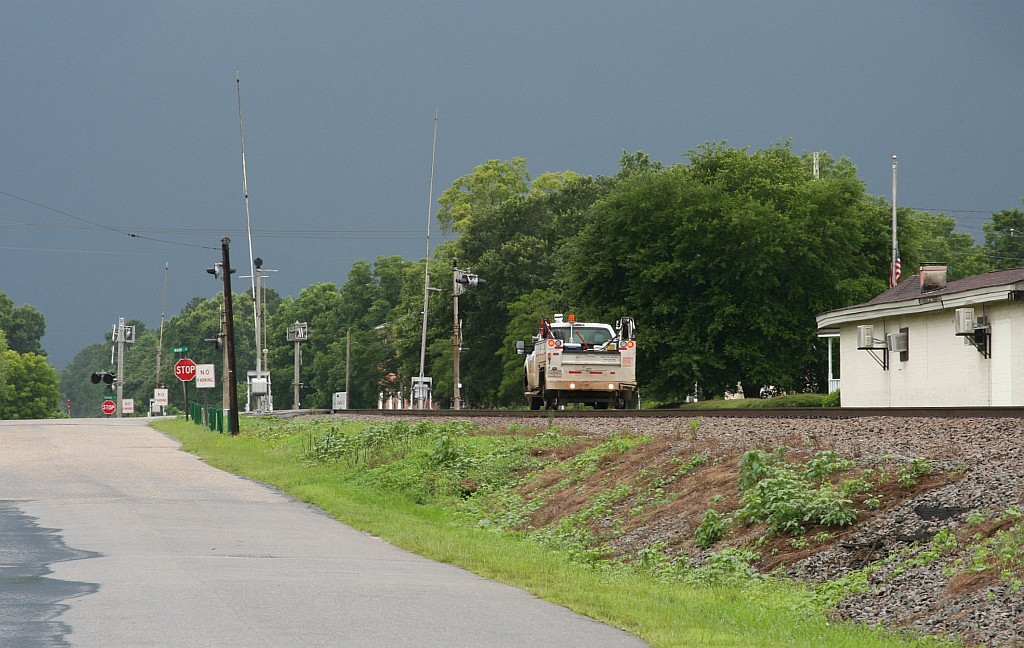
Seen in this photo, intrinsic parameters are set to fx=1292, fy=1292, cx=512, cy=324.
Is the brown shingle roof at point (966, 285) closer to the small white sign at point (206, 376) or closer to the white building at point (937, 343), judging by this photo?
the white building at point (937, 343)

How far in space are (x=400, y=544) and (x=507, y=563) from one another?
2.34 m

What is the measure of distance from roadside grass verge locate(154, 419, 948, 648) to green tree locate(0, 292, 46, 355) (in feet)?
499

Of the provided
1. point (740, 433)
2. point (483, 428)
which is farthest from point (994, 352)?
point (740, 433)

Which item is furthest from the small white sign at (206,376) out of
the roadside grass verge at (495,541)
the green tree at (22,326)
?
the green tree at (22,326)

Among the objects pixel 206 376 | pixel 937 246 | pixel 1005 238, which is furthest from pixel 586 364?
pixel 1005 238

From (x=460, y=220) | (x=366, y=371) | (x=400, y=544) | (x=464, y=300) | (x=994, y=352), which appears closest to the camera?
(x=400, y=544)

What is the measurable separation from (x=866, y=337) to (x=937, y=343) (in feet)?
10.6

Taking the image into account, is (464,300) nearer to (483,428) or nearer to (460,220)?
(460,220)

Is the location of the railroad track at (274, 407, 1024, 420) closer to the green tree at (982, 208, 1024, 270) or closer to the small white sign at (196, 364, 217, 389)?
the small white sign at (196, 364, 217, 389)

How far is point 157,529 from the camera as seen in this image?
15.5 m

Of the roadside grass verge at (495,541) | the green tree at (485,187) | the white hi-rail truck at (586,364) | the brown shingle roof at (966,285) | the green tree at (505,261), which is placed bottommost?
the roadside grass verge at (495,541)

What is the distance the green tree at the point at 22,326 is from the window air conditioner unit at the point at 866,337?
150929 millimetres

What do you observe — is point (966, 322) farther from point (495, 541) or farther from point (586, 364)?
point (495, 541)

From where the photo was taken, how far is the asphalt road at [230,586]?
8312mm
